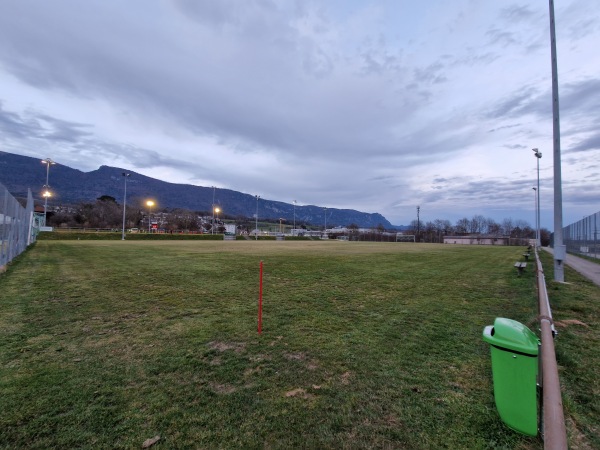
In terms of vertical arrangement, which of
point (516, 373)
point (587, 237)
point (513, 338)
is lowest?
point (516, 373)

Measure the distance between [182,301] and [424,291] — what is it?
692 centimetres

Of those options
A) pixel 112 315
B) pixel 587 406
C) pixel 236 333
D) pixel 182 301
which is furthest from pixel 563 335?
pixel 112 315

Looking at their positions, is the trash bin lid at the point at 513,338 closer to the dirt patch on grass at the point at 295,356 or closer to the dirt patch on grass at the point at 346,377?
the dirt patch on grass at the point at 346,377

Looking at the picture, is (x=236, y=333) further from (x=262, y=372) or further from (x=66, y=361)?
(x=66, y=361)

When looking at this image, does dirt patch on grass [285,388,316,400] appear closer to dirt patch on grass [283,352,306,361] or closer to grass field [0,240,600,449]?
grass field [0,240,600,449]

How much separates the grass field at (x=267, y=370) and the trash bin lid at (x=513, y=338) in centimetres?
88

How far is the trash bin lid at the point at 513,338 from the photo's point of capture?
249 centimetres

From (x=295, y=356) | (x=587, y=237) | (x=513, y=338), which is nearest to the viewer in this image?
(x=513, y=338)

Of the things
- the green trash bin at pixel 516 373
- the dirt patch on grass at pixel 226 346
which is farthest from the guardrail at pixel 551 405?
the dirt patch on grass at pixel 226 346

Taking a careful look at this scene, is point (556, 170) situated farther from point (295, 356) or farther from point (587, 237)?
point (587, 237)

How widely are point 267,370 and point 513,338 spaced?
283 cm

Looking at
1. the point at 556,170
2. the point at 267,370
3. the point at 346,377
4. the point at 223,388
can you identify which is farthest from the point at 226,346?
the point at 556,170

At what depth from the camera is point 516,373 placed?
2570 millimetres

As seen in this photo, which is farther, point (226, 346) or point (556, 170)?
point (556, 170)
